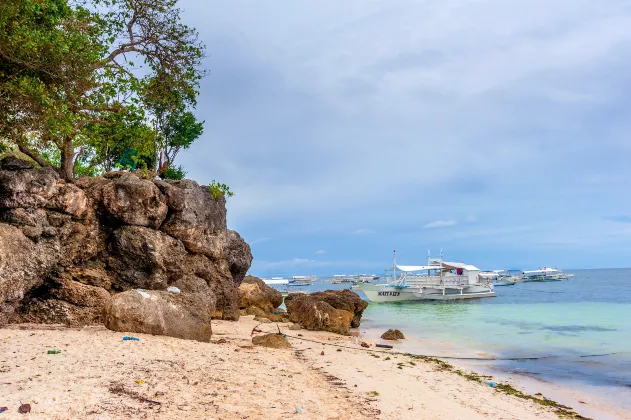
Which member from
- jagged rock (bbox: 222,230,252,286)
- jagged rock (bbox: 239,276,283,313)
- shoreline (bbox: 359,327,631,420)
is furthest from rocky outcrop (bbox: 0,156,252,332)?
shoreline (bbox: 359,327,631,420)

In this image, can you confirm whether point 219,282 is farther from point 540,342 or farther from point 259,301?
point 540,342

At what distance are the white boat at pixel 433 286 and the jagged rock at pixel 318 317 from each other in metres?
29.7

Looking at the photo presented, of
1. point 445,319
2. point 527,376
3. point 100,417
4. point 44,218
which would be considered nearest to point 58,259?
point 44,218

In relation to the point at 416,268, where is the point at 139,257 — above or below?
below

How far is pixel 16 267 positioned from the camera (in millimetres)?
11633

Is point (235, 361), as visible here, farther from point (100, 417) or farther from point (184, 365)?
point (100, 417)

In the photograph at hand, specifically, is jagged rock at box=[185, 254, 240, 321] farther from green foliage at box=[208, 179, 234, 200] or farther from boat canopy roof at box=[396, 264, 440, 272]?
boat canopy roof at box=[396, 264, 440, 272]

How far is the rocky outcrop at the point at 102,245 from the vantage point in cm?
1205

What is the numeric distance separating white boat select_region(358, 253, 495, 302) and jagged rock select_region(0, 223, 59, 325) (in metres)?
41.1

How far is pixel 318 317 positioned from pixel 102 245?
33.7 ft

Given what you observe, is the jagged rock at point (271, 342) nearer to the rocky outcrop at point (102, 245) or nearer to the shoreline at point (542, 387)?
the rocky outcrop at point (102, 245)

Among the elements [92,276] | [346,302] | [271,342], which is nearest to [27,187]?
[92,276]

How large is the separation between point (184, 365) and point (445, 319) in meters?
28.2

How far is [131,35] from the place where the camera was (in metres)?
16.5
